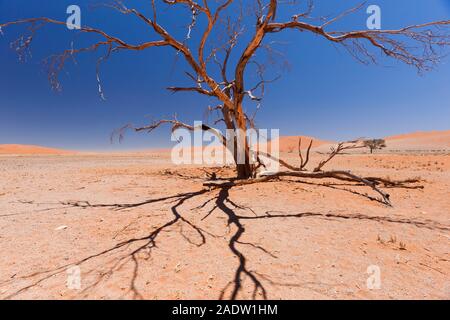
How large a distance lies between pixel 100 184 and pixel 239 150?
14.0ft

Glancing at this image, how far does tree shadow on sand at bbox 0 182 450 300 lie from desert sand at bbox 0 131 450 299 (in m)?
0.01

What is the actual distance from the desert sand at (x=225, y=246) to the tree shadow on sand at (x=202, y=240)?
14 millimetres

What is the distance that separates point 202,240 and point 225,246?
361 millimetres

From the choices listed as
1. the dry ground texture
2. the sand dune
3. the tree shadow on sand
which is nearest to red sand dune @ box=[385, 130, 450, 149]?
the sand dune

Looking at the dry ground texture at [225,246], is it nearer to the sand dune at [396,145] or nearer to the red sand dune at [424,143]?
the sand dune at [396,145]

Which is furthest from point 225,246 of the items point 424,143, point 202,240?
point 424,143

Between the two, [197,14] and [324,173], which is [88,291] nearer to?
[324,173]

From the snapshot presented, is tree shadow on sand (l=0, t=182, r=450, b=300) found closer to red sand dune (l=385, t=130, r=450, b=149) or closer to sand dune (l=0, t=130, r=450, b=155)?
sand dune (l=0, t=130, r=450, b=155)

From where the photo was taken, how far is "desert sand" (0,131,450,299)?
7.01 ft

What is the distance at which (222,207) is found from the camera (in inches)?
189

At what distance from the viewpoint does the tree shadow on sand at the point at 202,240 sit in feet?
7.09

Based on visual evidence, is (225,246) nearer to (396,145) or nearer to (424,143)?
(396,145)

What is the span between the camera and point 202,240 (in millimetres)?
3215
